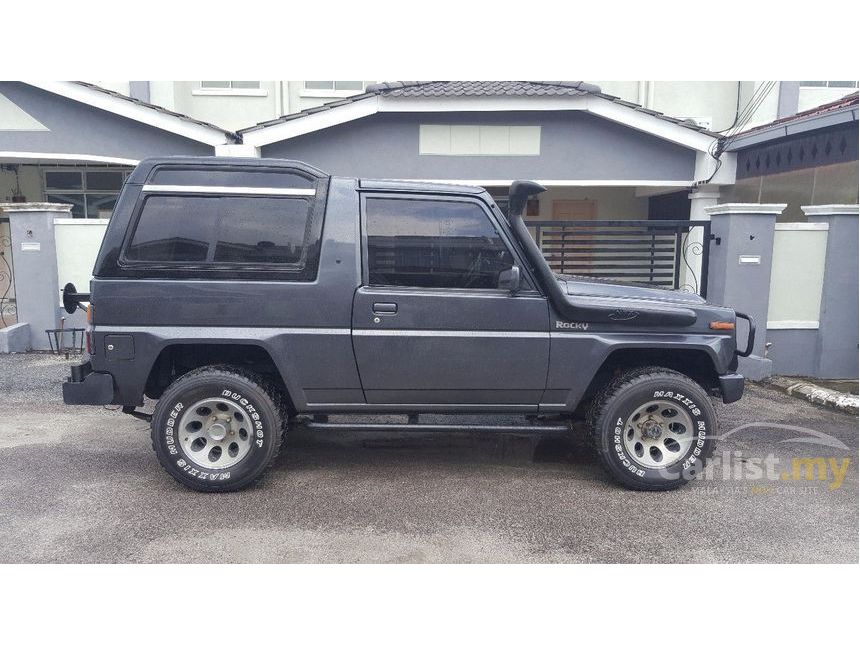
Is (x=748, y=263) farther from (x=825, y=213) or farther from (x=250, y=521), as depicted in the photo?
(x=250, y=521)

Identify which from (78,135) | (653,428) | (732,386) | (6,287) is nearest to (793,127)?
(732,386)

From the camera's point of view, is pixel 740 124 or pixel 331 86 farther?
pixel 331 86

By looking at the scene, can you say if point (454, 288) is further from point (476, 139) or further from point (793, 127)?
point (793, 127)

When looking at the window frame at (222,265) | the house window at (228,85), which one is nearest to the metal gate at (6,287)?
the house window at (228,85)

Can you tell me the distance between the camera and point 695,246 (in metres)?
8.36

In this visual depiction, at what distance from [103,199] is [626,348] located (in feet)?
43.4

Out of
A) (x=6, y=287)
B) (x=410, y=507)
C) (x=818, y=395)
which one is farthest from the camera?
(x=6, y=287)

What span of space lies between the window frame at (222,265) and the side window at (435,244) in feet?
1.31

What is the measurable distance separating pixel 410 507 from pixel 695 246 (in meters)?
6.43

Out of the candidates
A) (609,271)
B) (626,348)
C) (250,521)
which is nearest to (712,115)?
(609,271)

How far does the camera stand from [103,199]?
528 inches

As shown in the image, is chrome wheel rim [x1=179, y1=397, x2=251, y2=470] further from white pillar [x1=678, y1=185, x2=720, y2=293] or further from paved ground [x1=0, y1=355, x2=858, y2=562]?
white pillar [x1=678, y1=185, x2=720, y2=293]
